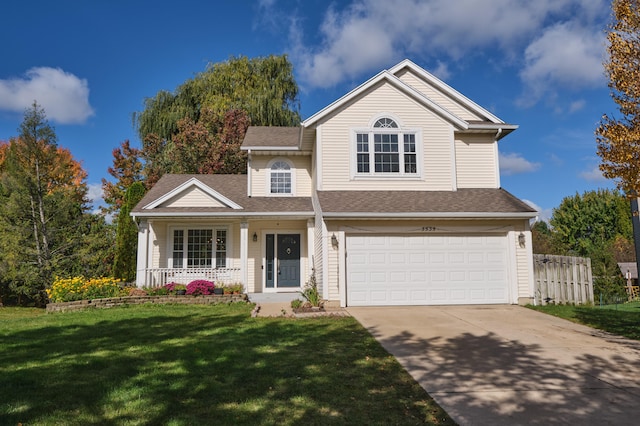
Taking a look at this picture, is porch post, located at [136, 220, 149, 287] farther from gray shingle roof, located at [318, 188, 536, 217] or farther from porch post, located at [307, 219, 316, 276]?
gray shingle roof, located at [318, 188, 536, 217]

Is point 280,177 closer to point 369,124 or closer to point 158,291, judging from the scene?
point 369,124

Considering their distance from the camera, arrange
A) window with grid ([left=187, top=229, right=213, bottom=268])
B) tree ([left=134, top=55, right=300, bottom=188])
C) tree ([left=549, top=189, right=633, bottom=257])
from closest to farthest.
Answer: window with grid ([left=187, top=229, right=213, bottom=268]) < tree ([left=134, top=55, right=300, bottom=188]) < tree ([left=549, top=189, right=633, bottom=257])

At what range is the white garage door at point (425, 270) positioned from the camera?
12289 mm

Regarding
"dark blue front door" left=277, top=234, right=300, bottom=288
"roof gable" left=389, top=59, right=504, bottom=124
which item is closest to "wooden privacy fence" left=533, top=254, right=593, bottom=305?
"roof gable" left=389, top=59, right=504, bottom=124

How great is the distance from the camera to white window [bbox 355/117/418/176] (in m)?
13.9

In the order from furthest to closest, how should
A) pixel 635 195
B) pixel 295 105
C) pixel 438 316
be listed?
pixel 295 105 < pixel 438 316 < pixel 635 195

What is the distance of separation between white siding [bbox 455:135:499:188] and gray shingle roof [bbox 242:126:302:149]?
5975 mm

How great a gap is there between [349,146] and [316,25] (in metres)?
7.76

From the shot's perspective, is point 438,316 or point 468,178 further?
point 468,178

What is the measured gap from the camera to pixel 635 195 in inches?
324

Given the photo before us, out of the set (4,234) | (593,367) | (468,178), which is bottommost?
(593,367)

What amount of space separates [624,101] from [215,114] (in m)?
23.0

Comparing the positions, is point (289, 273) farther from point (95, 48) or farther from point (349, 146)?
point (95, 48)

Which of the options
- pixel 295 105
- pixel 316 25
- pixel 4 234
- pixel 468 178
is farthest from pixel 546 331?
pixel 295 105
